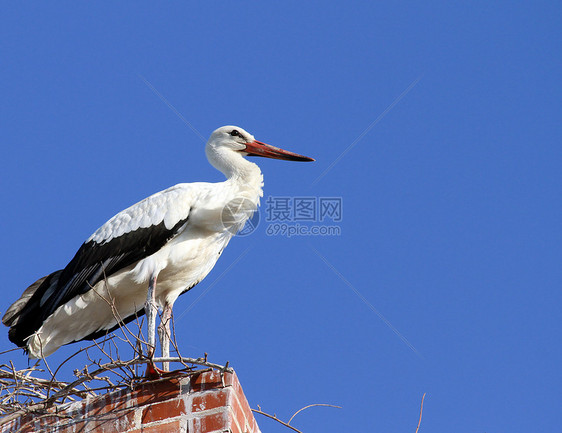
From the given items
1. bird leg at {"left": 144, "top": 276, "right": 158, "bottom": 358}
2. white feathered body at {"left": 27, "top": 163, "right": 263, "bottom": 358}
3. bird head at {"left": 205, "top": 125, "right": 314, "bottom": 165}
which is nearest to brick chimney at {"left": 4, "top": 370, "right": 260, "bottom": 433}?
bird leg at {"left": 144, "top": 276, "right": 158, "bottom": 358}

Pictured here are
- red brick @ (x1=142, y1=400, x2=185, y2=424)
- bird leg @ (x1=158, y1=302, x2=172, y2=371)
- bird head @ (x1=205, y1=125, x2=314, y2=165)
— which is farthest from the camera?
bird head @ (x1=205, y1=125, x2=314, y2=165)

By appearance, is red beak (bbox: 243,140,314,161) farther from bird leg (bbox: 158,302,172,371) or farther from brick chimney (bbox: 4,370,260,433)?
brick chimney (bbox: 4,370,260,433)

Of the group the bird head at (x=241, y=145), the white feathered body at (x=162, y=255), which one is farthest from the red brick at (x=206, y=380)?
the bird head at (x=241, y=145)

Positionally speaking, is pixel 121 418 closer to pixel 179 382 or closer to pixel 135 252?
pixel 179 382

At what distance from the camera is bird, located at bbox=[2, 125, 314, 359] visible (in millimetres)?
5938

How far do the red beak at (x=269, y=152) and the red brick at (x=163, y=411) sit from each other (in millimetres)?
3285

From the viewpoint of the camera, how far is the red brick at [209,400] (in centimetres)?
385

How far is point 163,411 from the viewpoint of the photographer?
12.9 ft

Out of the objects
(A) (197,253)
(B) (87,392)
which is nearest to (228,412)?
(B) (87,392)

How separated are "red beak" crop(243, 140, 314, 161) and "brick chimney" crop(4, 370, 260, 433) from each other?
10.2 ft

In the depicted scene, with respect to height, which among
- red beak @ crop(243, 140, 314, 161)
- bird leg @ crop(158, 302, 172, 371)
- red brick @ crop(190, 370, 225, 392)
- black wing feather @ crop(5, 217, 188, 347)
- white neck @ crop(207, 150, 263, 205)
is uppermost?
red beak @ crop(243, 140, 314, 161)

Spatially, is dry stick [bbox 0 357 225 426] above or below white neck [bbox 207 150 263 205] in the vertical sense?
below

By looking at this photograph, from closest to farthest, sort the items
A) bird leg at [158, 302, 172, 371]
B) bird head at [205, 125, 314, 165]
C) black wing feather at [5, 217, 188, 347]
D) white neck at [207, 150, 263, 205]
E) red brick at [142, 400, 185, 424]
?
red brick at [142, 400, 185, 424] < bird leg at [158, 302, 172, 371] < black wing feather at [5, 217, 188, 347] < white neck at [207, 150, 263, 205] < bird head at [205, 125, 314, 165]

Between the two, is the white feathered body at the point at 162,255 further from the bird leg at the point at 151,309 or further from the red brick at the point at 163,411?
the red brick at the point at 163,411
